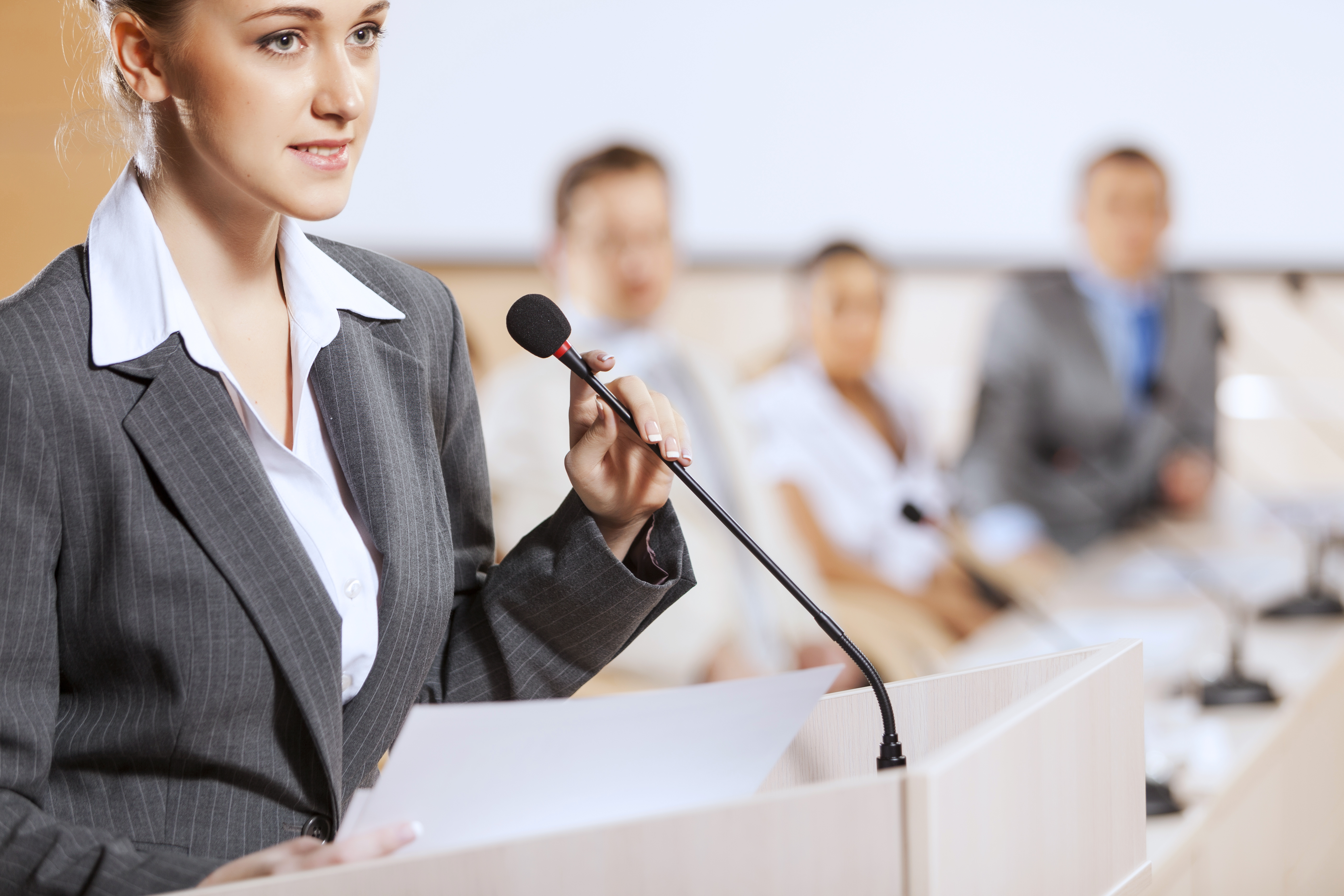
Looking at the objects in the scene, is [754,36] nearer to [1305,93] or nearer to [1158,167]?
[1158,167]

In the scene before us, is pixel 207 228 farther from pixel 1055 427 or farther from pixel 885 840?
pixel 1055 427

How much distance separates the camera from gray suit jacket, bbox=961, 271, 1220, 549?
3.25 m

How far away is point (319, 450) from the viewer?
0.74 m

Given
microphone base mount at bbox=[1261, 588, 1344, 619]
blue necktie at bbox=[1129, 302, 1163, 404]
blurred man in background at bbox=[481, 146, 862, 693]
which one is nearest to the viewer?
blurred man in background at bbox=[481, 146, 862, 693]

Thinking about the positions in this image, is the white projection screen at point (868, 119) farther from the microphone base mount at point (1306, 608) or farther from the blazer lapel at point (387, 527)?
the blazer lapel at point (387, 527)

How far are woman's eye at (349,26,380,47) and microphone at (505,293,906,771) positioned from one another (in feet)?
0.55

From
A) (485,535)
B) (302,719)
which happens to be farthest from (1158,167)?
(302,719)

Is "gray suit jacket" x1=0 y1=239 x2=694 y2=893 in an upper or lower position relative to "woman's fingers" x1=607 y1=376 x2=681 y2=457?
lower

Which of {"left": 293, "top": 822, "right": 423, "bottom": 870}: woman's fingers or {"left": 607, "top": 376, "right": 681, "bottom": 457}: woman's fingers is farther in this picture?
{"left": 607, "top": 376, "right": 681, "bottom": 457}: woman's fingers

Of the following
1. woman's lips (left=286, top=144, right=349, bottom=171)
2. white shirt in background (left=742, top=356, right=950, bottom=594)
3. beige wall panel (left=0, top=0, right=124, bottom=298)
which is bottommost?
white shirt in background (left=742, top=356, right=950, bottom=594)

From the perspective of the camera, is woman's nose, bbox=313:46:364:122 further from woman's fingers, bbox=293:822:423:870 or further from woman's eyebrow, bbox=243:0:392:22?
woman's fingers, bbox=293:822:423:870

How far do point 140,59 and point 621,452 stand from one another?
0.34m

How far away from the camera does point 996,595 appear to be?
122 inches

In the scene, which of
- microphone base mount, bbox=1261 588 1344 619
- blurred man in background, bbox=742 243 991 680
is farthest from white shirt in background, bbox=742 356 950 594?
microphone base mount, bbox=1261 588 1344 619
